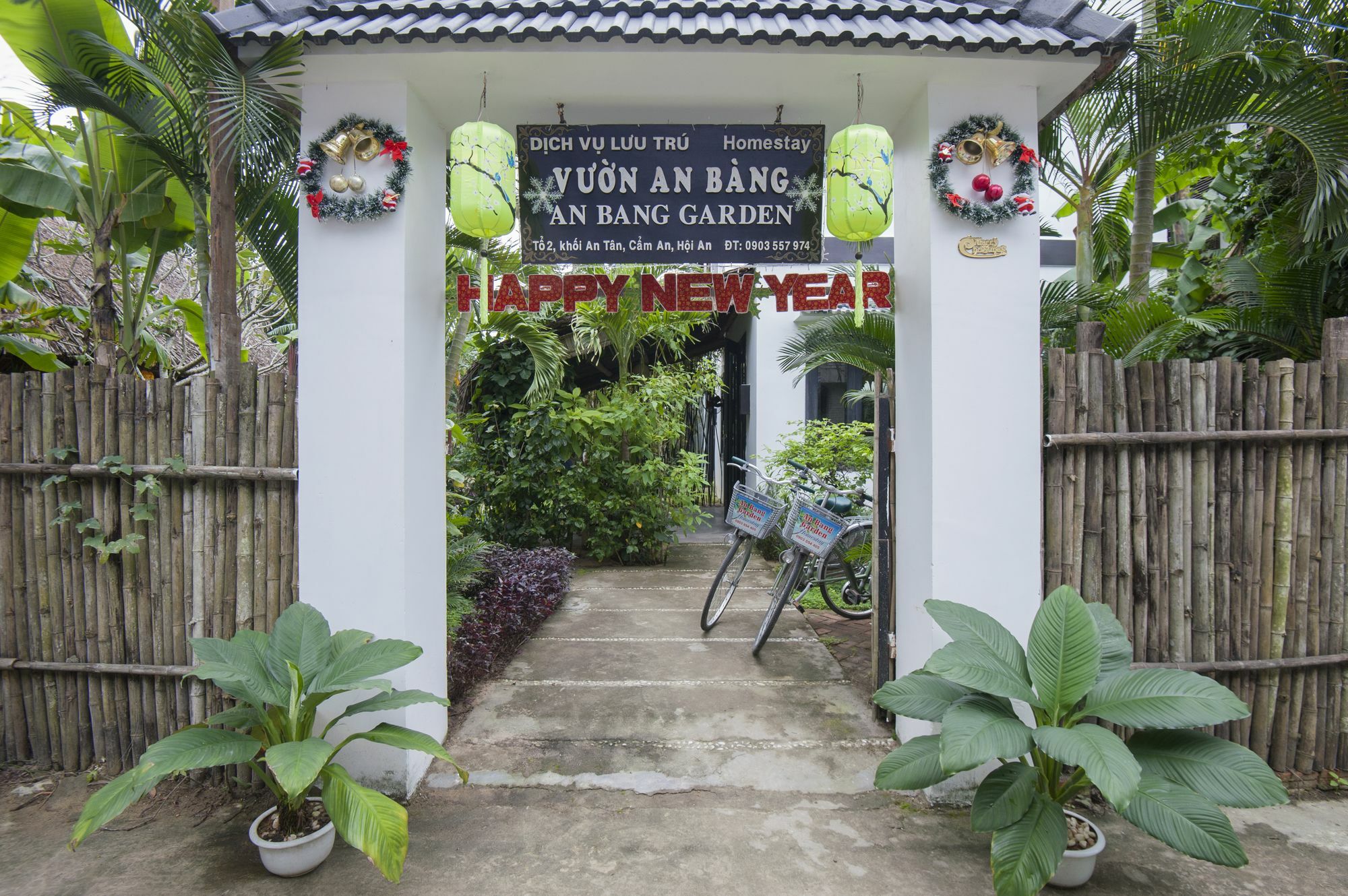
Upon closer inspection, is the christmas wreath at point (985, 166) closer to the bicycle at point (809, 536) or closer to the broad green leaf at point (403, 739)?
the bicycle at point (809, 536)

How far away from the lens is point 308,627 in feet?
9.30

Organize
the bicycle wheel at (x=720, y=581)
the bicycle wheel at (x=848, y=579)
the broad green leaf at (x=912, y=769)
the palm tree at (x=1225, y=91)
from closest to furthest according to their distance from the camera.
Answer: the broad green leaf at (x=912, y=769)
the palm tree at (x=1225, y=91)
the bicycle wheel at (x=848, y=579)
the bicycle wheel at (x=720, y=581)

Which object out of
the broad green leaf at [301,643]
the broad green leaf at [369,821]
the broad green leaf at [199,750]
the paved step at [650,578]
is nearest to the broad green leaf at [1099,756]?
the broad green leaf at [369,821]

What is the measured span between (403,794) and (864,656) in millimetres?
3051

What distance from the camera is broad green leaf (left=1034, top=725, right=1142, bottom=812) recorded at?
2137mm

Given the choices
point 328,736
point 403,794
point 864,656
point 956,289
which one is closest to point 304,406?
point 328,736

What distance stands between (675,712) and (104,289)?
3636 mm

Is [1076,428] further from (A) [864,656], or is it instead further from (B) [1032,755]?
(A) [864,656]

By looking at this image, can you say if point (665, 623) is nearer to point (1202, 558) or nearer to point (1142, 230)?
point (1202, 558)

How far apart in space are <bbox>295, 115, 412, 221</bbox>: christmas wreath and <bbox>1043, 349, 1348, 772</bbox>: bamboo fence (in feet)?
9.65

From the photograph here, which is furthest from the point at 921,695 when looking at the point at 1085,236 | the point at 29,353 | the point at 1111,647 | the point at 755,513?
the point at 29,353

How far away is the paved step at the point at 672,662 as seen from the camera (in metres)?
4.61

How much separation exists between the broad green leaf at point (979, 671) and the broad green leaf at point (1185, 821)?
0.41 metres

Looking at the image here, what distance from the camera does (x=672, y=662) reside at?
487cm
